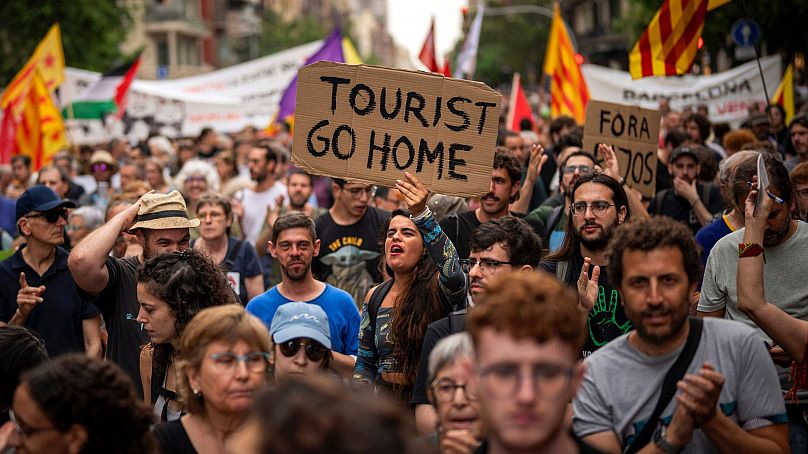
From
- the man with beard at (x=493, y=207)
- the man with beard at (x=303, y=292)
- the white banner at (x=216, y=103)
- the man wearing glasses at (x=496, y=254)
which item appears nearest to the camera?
the man wearing glasses at (x=496, y=254)

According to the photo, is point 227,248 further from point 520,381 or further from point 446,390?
point 520,381

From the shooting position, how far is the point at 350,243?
7621 millimetres

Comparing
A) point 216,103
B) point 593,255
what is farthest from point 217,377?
point 216,103

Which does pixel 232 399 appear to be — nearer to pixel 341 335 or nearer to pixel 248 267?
pixel 341 335

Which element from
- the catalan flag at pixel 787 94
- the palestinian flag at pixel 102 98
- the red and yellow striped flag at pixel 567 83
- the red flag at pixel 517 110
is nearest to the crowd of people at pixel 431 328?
the catalan flag at pixel 787 94

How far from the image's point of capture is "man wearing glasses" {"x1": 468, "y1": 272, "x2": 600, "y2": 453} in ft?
9.09

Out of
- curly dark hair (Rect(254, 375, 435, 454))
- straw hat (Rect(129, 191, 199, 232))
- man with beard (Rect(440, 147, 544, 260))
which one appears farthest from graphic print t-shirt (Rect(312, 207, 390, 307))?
curly dark hair (Rect(254, 375, 435, 454))

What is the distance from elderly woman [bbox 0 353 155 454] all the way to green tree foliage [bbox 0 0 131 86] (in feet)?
97.8

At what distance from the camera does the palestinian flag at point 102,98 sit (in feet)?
57.0

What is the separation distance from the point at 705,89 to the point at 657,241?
12812 mm

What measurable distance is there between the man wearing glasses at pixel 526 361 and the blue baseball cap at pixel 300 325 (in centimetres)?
164

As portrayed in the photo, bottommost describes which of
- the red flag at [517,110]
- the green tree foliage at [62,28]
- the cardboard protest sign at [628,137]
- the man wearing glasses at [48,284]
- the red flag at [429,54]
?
the man wearing glasses at [48,284]

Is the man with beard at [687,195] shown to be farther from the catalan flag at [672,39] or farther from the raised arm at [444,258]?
the raised arm at [444,258]

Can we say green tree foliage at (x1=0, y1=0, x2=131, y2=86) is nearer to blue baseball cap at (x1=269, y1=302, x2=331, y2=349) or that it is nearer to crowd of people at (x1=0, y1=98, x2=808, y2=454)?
crowd of people at (x1=0, y1=98, x2=808, y2=454)
